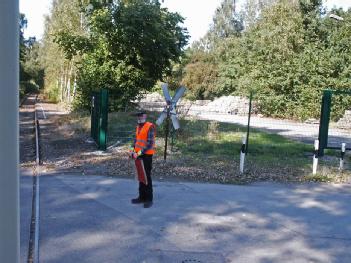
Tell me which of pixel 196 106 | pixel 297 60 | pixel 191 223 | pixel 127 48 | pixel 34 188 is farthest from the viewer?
pixel 297 60

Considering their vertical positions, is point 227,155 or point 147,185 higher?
point 147,185

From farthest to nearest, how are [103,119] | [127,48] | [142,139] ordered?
[127,48] → [103,119] → [142,139]

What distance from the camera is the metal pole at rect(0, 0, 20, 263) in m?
1.69

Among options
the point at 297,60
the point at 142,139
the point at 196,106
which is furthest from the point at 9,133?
the point at 297,60

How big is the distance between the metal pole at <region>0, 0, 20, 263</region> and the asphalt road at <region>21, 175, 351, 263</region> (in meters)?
3.84

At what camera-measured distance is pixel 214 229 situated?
22.7 ft

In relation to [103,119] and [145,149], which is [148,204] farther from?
[103,119]

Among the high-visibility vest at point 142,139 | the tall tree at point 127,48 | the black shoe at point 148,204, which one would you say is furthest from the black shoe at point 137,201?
the tall tree at point 127,48

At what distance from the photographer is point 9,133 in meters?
1.73

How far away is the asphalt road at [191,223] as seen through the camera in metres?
5.85

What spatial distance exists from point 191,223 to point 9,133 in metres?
5.70

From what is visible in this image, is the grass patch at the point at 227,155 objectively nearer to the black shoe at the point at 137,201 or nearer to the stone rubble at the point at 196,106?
the stone rubble at the point at 196,106

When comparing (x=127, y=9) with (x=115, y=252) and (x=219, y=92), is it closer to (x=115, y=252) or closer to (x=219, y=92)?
(x=115, y=252)

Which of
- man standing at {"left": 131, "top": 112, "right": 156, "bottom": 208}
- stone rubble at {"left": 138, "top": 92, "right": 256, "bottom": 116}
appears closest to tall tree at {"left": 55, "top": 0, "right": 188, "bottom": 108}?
stone rubble at {"left": 138, "top": 92, "right": 256, "bottom": 116}
